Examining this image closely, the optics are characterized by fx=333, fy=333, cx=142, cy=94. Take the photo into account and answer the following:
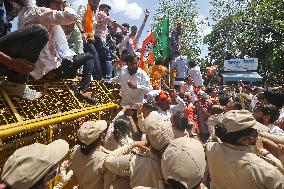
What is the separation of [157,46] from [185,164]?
803 cm

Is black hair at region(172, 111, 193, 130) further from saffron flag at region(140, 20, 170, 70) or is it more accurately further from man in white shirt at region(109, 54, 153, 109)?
saffron flag at region(140, 20, 170, 70)

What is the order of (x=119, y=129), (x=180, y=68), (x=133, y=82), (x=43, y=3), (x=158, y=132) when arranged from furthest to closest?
(x=180, y=68) → (x=133, y=82) → (x=119, y=129) → (x=43, y=3) → (x=158, y=132)

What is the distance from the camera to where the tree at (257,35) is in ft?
86.9

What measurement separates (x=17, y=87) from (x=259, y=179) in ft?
8.99

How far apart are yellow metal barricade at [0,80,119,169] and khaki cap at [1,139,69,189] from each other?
1.07 meters

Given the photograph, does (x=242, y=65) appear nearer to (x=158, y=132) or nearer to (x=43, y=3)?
(x=43, y=3)

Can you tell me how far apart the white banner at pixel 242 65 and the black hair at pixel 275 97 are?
2951 centimetres

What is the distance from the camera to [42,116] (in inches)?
152

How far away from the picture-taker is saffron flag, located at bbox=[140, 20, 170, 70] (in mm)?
9502

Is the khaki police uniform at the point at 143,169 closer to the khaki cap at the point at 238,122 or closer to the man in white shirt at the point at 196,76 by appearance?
the khaki cap at the point at 238,122

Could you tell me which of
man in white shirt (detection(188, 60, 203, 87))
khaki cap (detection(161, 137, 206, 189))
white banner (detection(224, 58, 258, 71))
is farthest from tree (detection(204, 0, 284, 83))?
khaki cap (detection(161, 137, 206, 189))

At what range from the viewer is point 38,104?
4164 millimetres

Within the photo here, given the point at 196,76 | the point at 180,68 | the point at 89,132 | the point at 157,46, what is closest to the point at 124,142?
the point at 89,132

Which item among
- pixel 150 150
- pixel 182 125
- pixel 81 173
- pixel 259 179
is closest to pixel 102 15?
pixel 182 125
